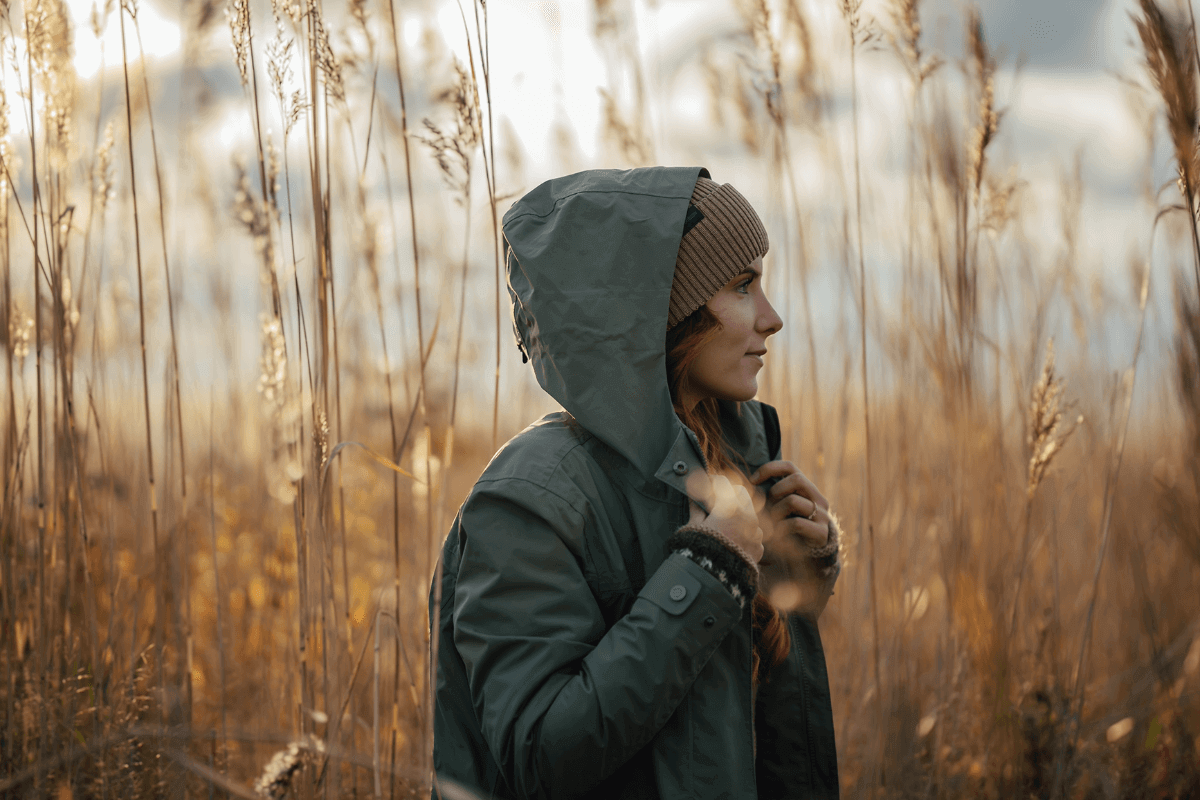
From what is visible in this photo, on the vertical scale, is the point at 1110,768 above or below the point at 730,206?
below

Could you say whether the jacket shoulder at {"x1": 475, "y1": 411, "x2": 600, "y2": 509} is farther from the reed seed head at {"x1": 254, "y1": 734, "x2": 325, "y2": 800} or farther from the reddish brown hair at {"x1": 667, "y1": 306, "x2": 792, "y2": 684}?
the reed seed head at {"x1": 254, "y1": 734, "x2": 325, "y2": 800}

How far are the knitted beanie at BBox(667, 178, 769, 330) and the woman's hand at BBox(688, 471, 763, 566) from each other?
294 millimetres

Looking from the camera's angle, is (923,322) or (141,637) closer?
(141,637)

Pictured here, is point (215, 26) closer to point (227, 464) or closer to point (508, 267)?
point (508, 267)

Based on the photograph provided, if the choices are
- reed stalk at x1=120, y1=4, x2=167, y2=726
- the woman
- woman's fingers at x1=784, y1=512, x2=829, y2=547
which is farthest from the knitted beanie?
reed stalk at x1=120, y1=4, x2=167, y2=726

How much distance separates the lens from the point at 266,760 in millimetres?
1949

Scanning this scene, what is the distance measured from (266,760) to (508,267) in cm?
152

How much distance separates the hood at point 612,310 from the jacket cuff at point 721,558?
11 cm

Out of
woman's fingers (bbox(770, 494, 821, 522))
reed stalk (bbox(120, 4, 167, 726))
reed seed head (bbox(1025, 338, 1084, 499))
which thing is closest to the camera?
woman's fingers (bbox(770, 494, 821, 522))

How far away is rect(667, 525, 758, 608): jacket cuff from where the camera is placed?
102cm

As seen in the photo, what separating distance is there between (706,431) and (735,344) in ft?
0.60

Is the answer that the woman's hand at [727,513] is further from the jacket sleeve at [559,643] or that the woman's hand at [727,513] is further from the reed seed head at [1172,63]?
the reed seed head at [1172,63]

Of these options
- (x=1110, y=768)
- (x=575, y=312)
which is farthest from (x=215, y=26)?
(x=1110, y=768)

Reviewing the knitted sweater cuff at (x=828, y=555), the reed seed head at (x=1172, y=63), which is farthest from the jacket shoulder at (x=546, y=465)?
the reed seed head at (x=1172, y=63)
